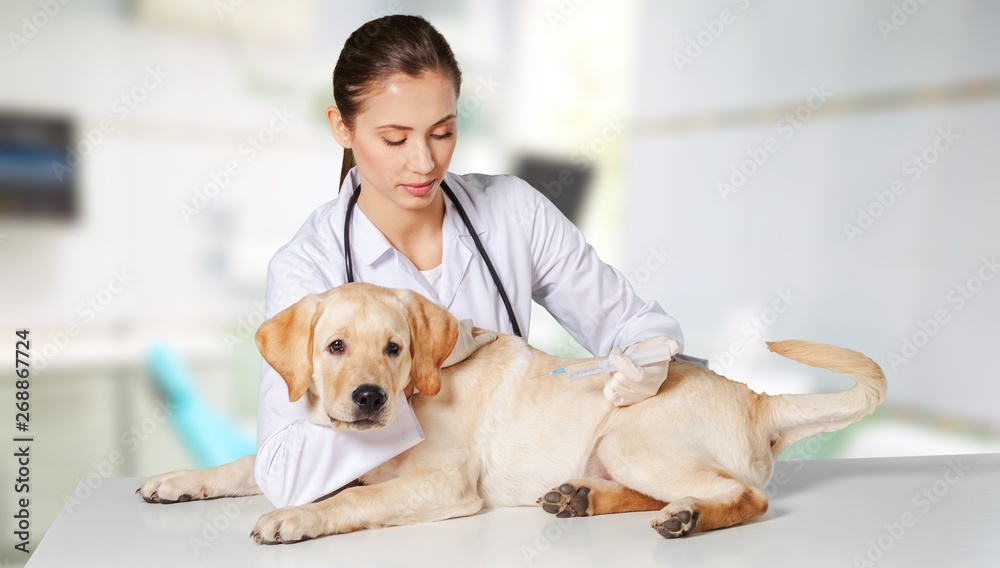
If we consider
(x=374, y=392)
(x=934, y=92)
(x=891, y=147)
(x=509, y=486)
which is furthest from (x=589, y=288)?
(x=934, y=92)

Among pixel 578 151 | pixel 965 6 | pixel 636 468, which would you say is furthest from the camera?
pixel 578 151

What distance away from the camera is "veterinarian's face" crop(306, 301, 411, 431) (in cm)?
193

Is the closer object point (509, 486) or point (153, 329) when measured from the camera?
point (509, 486)

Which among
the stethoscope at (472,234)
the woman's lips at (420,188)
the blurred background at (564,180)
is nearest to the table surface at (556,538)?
the stethoscope at (472,234)

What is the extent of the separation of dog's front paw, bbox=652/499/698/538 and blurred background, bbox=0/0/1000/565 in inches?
135

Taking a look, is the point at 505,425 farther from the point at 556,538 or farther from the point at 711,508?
the point at 711,508

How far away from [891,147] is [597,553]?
183 inches

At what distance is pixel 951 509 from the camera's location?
2287 millimetres

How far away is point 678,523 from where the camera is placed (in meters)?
1.94

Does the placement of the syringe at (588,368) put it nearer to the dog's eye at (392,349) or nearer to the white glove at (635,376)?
the white glove at (635,376)

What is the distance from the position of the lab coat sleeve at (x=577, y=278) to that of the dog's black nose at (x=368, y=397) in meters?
0.98

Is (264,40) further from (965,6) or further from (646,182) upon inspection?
(965,6)

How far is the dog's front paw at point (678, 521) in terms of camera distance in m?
1.94

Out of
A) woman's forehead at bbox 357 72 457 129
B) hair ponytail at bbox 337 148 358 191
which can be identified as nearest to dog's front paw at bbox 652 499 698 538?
woman's forehead at bbox 357 72 457 129
